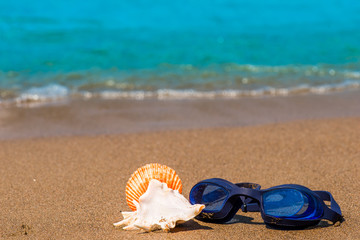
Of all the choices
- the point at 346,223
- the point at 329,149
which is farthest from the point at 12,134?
the point at 346,223

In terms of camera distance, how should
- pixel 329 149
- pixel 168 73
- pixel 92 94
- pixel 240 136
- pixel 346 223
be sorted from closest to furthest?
pixel 346 223 < pixel 329 149 < pixel 240 136 < pixel 92 94 < pixel 168 73

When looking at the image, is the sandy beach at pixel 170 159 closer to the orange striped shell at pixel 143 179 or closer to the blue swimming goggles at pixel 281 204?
the blue swimming goggles at pixel 281 204

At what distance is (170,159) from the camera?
4.17m

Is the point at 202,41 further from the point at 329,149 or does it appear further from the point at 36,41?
the point at 329,149

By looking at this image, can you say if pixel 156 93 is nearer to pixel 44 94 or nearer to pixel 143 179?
pixel 44 94

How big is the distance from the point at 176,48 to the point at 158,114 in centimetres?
425

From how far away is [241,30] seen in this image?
11289 mm

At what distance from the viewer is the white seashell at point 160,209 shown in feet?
8.54

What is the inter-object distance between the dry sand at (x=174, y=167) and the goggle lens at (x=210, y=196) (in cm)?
13

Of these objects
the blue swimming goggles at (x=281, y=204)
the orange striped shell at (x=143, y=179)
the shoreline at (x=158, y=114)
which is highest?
the shoreline at (x=158, y=114)

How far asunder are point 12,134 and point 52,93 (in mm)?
1810

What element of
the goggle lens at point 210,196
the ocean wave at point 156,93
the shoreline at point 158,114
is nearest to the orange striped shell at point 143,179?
the goggle lens at point 210,196

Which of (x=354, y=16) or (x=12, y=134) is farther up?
(x=354, y=16)

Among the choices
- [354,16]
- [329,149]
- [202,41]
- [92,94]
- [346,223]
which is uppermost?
[354,16]
